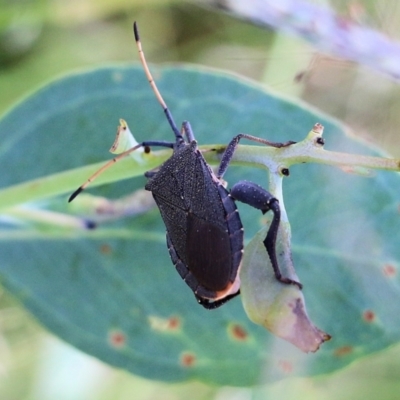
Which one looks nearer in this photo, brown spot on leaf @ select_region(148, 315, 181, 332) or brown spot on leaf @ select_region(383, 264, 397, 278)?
brown spot on leaf @ select_region(383, 264, 397, 278)

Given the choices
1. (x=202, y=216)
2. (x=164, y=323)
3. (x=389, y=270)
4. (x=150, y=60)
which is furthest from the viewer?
(x=150, y=60)

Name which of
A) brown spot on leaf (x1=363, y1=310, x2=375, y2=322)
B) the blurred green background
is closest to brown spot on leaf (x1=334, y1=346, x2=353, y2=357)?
brown spot on leaf (x1=363, y1=310, x2=375, y2=322)

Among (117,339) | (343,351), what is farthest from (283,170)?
(117,339)

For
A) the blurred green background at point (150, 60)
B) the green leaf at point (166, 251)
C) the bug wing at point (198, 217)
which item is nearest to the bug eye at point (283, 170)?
the bug wing at point (198, 217)

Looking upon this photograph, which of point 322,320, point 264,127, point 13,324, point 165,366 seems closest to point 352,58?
point 264,127

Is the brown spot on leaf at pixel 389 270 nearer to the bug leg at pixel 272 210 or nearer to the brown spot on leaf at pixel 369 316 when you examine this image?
the brown spot on leaf at pixel 369 316

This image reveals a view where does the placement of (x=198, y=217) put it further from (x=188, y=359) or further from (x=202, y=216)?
(x=188, y=359)

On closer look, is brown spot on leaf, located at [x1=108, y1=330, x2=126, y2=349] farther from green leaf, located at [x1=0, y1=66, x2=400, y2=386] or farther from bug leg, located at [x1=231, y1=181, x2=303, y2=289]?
bug leg, located at [x1=231, y1=181, x2=303, y2=289]
